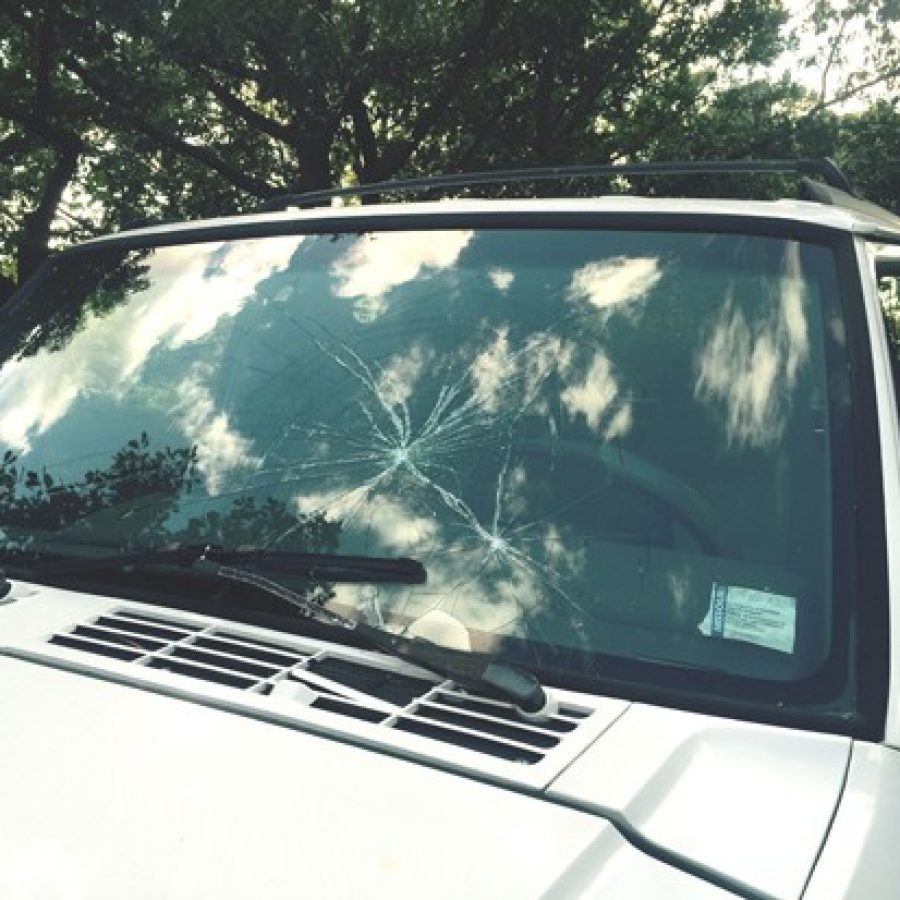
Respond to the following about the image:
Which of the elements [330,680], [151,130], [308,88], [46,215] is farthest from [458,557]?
[46,215]

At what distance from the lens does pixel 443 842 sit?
1139mm

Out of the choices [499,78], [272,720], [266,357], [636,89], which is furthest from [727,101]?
[272,720]

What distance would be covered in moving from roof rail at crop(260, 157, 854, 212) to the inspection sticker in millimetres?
1193

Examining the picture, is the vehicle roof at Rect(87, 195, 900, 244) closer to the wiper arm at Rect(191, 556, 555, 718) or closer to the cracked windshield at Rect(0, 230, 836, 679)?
the cracked windshield at Rect(0, 230, 836, 679)

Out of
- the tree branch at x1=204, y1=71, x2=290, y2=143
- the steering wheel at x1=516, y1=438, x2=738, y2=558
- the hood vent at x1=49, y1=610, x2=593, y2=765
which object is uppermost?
the tree branch at x1=204, y1=71, x2=290, y2=143

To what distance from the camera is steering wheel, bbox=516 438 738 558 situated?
1.70 metres

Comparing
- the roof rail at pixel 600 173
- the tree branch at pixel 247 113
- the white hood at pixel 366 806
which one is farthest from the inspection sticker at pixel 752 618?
the tree branch at pixel 247 113

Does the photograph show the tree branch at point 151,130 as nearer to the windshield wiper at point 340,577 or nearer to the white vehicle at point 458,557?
the white vehicle at point 458,557

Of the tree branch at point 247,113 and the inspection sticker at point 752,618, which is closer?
the inspection sticker at point 752,618

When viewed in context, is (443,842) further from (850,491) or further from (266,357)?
(266,357)

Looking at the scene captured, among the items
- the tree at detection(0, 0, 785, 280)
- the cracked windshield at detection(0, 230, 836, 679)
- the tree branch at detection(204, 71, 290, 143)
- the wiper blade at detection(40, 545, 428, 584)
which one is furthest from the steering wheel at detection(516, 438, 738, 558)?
the tree branch at detection(204, 71, 290, 143)

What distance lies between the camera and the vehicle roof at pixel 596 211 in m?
1.97

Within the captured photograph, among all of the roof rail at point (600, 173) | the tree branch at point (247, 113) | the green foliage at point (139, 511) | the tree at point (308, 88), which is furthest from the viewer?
the tree branch at point (247, 113)

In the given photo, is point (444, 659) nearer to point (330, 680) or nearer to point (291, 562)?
point (330, 680)
